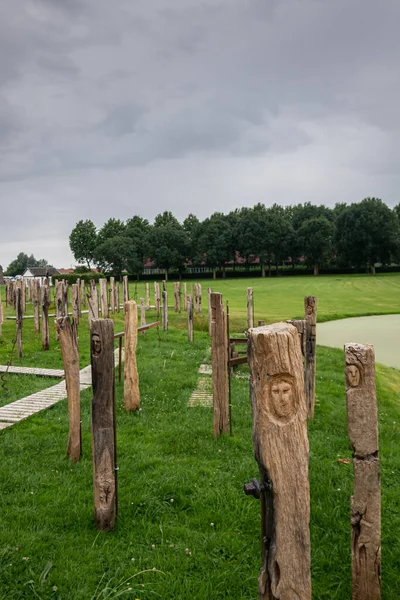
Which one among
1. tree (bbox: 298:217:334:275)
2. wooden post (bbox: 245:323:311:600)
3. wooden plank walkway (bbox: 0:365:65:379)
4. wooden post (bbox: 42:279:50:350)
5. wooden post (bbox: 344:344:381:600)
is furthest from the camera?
tree (bbox: 298:217:334:275)

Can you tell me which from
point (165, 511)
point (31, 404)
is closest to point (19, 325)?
point (31, 404)

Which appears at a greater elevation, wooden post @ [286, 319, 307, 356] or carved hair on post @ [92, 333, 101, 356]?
carved hair on post @ [92, 333, 101, 356]

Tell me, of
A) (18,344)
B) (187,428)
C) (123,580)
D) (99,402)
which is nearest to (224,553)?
(123,580)

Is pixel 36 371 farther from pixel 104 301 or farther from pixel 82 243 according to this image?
pixel 82 243

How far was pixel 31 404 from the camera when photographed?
8.31m

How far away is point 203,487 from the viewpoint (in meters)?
→ 5.23

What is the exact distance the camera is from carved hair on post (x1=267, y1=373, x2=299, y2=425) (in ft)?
8.95

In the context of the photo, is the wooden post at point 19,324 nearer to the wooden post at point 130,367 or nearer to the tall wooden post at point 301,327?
the wooden post at point 130,367

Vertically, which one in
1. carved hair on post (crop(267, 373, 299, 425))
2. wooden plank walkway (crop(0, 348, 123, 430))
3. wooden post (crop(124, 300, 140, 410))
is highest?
carved hair on post (crop(267, 373, 299, 425))

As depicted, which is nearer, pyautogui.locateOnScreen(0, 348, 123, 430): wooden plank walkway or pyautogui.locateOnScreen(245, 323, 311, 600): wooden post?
pyautogui.locateOnScreen(245, 323, 311, 600): wooden post

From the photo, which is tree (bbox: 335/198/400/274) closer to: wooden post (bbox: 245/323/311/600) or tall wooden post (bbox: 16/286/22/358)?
tall wooden post (bbox: 16/286/22/358)

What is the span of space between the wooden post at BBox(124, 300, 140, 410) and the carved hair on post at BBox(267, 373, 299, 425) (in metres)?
5.43

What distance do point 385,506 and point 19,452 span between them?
14.8 feet

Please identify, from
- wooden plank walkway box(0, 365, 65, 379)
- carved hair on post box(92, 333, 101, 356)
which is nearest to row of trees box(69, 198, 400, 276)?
wooden plank walkway box(0, 365, 65, 379)
